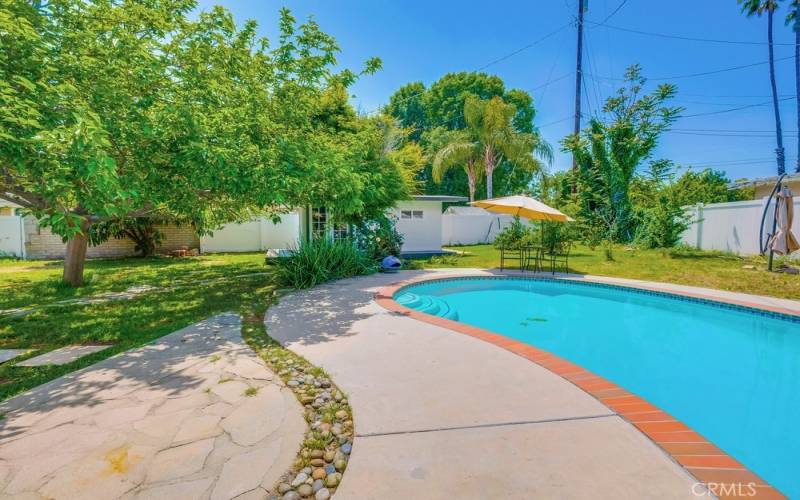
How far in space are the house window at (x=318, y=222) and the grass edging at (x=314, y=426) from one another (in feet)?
29.3

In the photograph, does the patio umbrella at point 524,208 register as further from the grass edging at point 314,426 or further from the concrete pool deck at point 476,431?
the grass edging at point 314,426

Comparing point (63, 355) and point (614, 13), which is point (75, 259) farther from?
point (614, 13)

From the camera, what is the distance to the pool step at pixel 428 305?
7242 millimetres

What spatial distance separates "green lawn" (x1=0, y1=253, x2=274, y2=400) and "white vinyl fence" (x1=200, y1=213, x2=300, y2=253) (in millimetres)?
4429

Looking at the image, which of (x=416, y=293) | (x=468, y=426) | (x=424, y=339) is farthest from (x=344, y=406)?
(x=416, y=293)

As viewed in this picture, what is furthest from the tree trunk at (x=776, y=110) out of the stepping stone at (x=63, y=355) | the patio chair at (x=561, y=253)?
the stepping stone at (x=63, y=355)

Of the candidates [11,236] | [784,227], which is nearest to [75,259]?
[11,236]

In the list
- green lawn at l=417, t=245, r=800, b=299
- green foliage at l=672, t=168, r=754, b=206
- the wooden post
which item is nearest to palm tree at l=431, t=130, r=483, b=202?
the wooden post

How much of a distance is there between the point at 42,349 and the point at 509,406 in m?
5.41

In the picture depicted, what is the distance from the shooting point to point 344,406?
9.46ft

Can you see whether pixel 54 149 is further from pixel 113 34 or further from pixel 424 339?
pixel 424 339

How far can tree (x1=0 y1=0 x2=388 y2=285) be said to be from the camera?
350 cm

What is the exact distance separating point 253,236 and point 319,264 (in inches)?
384

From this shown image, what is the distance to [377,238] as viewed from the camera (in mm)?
12344
